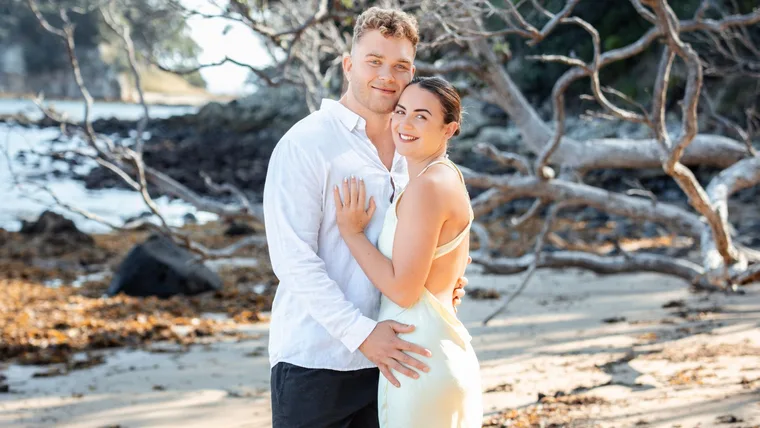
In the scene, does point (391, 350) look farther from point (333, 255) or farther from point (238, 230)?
point (238, 230)

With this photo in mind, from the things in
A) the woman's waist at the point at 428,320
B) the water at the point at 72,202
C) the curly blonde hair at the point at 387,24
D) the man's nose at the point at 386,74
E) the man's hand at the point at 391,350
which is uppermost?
the curly blonde hair at the point at 387,24

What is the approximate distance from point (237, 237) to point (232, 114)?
1014 inches

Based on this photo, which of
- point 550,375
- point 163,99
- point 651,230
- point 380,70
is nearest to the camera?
point 380,70

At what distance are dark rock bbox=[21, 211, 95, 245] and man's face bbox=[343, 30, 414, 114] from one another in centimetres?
1076

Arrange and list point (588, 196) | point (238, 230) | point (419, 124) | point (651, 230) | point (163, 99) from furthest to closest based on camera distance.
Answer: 1. point (163, 99)
2. point (238, 230)
3. point (651, 230)
4. point (588, 196)
5. point (419, 124)

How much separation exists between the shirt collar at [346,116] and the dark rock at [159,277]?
6.79 meters

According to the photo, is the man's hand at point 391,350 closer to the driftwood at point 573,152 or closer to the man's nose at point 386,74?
the man's nose at point 386,74

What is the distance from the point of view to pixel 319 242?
2797mm

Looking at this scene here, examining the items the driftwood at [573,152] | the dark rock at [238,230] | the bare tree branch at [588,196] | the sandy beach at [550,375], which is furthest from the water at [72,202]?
the bare tree branch at [588,196]

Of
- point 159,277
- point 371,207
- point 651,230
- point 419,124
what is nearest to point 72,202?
point 159,277

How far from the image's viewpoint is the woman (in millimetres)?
2582

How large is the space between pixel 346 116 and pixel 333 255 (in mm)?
450

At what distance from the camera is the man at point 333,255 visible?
2656 mm

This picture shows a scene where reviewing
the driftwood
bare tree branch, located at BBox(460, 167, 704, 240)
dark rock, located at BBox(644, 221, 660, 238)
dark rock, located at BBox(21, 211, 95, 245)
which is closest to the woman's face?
the driftwood
